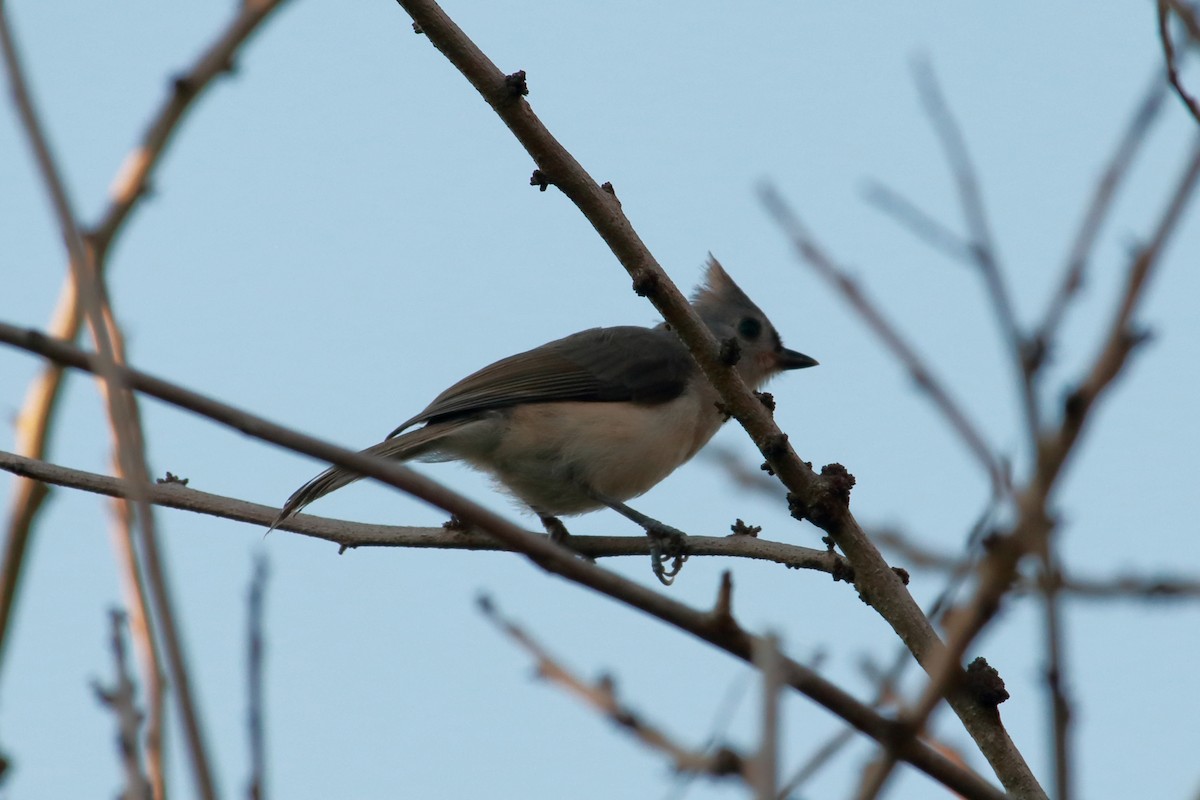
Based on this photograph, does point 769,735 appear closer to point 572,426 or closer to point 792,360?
point 572,426

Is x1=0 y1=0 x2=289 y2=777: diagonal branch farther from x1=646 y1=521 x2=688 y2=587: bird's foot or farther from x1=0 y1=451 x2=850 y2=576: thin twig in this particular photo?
x1=646 y1=521 x2=688 y2=587: bird's foot

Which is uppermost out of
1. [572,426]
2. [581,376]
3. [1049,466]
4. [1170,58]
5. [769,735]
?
[581,376]

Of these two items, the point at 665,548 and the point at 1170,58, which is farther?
the point at 665,548

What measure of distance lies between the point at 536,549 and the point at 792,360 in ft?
18.1

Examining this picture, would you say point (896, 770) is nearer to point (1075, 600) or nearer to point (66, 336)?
point (1075, 600)

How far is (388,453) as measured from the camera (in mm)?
5047

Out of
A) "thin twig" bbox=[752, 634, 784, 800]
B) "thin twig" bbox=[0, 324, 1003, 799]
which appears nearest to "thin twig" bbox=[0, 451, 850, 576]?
"thin twig" bbox=[0, 324, 1003, 799]

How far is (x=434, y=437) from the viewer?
17.2 feet

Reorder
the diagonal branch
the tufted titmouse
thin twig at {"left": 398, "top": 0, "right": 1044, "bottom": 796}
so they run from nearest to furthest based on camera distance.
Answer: thin twig at {"left": 398, "top": 0, "right": 1044, "bottom": 796}, the diagonal branch, the tufted titmouse

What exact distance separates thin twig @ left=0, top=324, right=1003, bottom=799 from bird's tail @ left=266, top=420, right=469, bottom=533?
2423mm

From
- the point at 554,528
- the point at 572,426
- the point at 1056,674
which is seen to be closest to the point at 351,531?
Answer: the point at 554,528

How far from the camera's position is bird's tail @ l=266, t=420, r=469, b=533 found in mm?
4164

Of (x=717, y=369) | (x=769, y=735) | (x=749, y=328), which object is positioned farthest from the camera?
(x=749, y=328)

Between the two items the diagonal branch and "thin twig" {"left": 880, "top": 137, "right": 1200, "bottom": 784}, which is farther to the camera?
the diagonal branch
